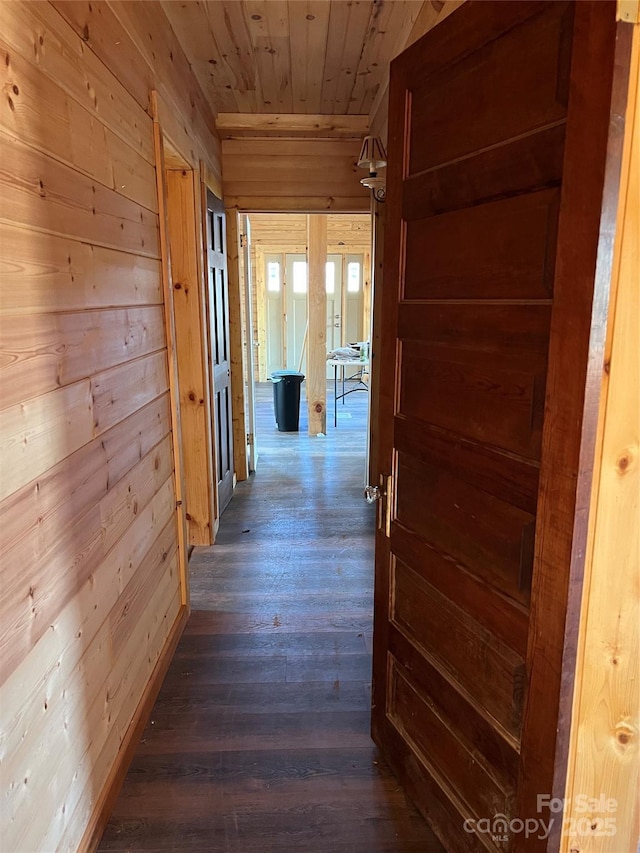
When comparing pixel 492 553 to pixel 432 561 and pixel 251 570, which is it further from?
pixel 251 570

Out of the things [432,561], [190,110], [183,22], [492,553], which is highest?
[183,22]

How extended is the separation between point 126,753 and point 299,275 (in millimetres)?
9213

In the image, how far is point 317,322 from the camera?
19.7 feet

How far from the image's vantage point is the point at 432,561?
150cm

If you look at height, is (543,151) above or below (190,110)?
below

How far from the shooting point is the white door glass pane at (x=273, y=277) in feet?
33.0

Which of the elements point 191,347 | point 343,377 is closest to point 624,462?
point 191,347

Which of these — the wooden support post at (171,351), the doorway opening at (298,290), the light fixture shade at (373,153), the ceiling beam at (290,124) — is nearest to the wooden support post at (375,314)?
the light fixture shade at (373,153)

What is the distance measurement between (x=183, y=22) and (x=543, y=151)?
2.29m

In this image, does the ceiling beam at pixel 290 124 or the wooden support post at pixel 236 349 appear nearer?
the ceiling beam at pixel 290 124

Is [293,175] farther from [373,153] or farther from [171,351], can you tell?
[171,351]

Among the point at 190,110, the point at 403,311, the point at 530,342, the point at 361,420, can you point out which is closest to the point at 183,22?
the point at 190,110

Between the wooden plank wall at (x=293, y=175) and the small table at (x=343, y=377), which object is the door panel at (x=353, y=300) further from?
the wooden plank wall at (x=293, y=175)

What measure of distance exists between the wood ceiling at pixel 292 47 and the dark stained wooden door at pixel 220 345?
2.31ft
